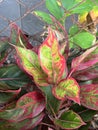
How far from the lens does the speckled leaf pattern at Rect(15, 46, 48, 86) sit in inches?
32.5

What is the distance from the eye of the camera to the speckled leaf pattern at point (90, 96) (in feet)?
2.86

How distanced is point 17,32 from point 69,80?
0.23m

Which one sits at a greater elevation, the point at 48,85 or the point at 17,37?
the point at 17,37

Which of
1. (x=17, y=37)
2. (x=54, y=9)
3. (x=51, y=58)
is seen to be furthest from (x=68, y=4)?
(x=51, y=58)

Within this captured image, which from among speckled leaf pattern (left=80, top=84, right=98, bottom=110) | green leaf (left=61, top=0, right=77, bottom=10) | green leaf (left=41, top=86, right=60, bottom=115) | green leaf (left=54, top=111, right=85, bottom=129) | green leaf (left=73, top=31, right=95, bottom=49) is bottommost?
green leaf (left=54, top=111, right=85, bottom=129)

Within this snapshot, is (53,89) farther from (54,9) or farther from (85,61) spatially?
(54,9)

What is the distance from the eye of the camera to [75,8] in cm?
117

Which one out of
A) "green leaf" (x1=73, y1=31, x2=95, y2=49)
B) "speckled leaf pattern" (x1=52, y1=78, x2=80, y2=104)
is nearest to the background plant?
"speckled leaf pattern" (x1=52, y1=78, x2=80, y2=104)

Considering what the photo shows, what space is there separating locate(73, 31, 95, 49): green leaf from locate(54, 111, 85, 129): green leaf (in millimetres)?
313

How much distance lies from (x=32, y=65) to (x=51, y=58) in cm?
7

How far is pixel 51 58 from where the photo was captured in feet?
2.65

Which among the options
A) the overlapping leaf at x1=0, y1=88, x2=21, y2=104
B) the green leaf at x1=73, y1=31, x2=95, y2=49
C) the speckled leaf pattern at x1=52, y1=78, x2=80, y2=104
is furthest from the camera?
the green leaf at x1=73, y1=31, x2=95, y2=49

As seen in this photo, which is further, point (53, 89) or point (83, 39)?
point (83, 39)

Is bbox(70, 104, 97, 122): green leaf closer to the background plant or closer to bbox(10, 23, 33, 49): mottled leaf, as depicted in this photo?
the background plant
